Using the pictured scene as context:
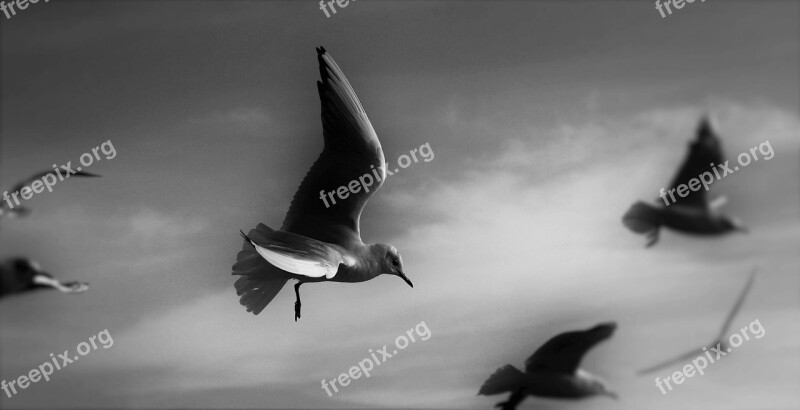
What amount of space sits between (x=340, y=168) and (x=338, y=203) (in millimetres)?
93

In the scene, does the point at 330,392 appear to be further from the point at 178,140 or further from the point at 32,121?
the point at 32,121

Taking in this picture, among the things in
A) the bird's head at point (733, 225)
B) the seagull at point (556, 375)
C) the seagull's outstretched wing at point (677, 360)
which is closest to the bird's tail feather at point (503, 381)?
the seagull at point (556, 375)

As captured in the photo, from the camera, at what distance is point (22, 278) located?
2559mm

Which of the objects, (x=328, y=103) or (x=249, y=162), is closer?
(x=328, y=103)

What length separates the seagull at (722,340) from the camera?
8.60 ft

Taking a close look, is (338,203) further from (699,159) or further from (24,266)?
(699,159)

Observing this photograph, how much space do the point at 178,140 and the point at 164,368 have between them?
0.63m

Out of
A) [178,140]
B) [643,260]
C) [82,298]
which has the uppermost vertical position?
[178,140]

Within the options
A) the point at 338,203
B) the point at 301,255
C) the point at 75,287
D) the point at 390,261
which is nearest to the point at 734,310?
the point at 390,261

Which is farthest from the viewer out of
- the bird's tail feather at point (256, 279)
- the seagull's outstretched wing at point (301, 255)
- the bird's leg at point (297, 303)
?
the bird's leg at point (297, 303)

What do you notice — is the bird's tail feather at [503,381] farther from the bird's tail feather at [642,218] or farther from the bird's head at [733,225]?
the bird's head at [733,225]

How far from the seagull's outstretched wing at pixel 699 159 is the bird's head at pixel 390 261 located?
825 millimetres

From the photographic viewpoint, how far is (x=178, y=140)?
2621 mm

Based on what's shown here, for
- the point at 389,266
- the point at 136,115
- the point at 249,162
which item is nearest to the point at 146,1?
the point at 136,115
